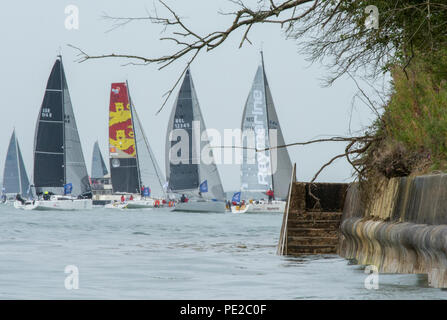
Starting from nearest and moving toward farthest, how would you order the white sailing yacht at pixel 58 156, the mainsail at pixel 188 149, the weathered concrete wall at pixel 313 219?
the weathered concrete wall at pixel 313 219
the white sailing yacht at pixel 58 156
the mainsail at pixel 188 149

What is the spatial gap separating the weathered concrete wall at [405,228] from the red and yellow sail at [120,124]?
6455cm

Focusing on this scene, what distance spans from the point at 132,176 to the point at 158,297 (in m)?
79.2

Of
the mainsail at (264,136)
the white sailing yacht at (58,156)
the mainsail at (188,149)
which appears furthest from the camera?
the mainsail at (188,149)

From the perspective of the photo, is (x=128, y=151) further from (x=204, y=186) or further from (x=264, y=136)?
(x=264, y=136)

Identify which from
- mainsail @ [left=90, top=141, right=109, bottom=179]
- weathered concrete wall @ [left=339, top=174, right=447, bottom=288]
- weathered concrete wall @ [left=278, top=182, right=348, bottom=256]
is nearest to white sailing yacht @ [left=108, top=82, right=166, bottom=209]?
mainsail @ [left=90, top=141, right=109, bottom=179]

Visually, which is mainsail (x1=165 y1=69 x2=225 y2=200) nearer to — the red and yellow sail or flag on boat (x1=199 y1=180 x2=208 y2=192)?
flag on boat (x1=199 y1=180 x2=208 y2=192)

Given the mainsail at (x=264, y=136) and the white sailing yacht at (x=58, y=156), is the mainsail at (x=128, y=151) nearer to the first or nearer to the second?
the white sailing yacht at (x=58, y=156)

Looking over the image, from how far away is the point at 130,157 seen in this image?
8425 cm

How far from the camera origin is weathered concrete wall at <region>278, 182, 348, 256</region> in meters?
13.7

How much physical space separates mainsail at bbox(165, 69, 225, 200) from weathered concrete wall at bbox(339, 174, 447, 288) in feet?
202

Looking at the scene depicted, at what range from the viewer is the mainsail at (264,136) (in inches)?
2672

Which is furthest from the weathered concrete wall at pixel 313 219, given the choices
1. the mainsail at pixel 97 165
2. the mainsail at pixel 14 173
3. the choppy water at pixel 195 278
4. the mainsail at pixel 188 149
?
the mainsail at pixel 97 165

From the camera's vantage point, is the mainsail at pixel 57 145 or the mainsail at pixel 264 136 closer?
the mainsail at pixel 264 136

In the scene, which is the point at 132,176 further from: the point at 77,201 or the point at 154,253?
the point at 154,253
